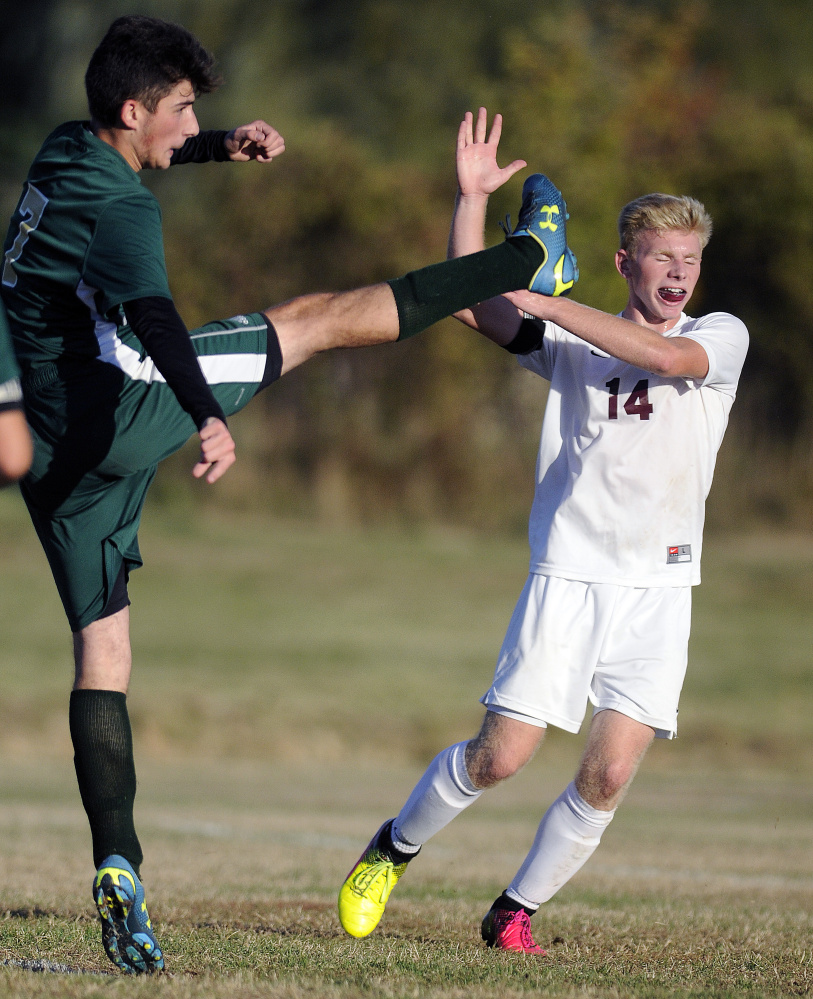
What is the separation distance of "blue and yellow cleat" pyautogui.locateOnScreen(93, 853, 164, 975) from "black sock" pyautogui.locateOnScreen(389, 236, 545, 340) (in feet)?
5.37

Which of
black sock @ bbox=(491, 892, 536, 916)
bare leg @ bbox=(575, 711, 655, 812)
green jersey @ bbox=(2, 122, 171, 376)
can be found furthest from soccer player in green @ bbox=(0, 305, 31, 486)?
black sock @ bbox=(491, 892, 536, 916)

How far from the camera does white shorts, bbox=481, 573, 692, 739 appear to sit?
422cm

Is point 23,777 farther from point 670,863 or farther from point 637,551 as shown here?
point 637,551

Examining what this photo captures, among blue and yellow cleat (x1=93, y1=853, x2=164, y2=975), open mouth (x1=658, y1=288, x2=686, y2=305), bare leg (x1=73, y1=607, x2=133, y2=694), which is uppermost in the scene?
open mouth (x1=658, y1=288, x2=686, y2=305)

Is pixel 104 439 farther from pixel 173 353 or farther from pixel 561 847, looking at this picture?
pixel 561 847

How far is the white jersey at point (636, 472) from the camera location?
4.33 meters

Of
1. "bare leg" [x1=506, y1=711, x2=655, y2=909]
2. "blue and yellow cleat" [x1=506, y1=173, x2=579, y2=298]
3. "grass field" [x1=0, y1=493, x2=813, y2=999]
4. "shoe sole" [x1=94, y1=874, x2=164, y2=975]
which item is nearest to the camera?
"shoe sole" [x1=94, y1=874, x2=164, y2=975]

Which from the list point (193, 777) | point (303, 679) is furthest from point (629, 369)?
point (303, 679)

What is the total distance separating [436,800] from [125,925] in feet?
3.63

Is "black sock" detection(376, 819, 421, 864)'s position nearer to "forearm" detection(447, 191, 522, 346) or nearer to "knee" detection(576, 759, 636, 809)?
"knee" detection(576, 759, 636, 809)

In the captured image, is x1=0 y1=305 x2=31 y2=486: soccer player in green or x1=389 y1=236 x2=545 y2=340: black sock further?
x1=389 y1=236 x2=545 y2=340: black sock

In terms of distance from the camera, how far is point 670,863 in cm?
773

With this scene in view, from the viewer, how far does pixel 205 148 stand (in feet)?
14.4

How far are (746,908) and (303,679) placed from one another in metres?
Answer: 12.5
